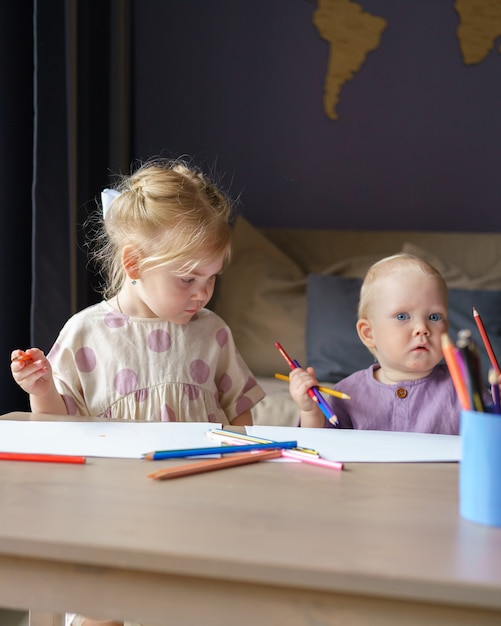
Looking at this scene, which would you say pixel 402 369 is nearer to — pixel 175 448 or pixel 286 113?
pixel 175 448

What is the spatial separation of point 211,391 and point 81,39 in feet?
5.54

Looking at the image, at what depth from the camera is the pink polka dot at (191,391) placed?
1380 mm

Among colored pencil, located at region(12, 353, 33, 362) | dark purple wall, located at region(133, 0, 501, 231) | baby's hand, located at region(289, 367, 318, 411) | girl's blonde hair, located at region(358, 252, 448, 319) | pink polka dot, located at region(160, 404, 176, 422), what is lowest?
pink polka dot, located at region(160, 404, 176, 422)

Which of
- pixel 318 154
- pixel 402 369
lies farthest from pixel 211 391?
pixel 318 154

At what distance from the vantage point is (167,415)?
1.33 meters

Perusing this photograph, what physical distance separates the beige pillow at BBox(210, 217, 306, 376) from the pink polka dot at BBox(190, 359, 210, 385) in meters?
1.05

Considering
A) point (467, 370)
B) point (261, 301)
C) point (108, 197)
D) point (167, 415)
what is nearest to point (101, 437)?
point (167, 415)

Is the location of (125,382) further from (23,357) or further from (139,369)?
(23,357)

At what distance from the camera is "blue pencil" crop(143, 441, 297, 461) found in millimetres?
858

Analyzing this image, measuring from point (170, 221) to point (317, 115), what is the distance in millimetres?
1718

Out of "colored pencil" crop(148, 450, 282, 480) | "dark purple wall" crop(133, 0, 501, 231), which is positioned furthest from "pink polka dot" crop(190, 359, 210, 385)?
"dark purple wall" crop(133, 0, 501, 231)

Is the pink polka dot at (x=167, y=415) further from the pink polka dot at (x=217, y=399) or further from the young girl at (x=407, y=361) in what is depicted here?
the young girl at (x=407, y=361)

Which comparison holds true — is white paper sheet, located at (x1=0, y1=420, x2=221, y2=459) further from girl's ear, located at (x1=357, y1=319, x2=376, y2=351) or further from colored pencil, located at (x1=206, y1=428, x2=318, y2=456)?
girl's ear, located at (x1=357, y1=319, x2=376, y2=351)

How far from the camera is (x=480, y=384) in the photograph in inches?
26.6
